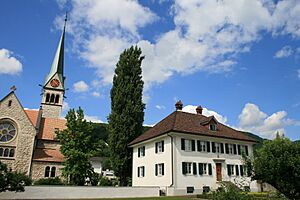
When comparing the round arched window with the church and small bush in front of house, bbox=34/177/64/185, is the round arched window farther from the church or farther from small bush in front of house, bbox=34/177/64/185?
small bush in front of house, bbox=34/177/64/185

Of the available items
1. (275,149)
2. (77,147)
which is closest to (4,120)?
(77,147)

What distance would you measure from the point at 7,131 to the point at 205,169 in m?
30.1

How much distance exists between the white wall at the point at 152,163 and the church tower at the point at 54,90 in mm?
36091

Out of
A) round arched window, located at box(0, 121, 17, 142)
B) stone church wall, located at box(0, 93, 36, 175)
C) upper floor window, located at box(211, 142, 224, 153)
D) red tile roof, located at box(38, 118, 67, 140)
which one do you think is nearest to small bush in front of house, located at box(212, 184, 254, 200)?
upper floor window, located at box(211, 142, 224, 153)

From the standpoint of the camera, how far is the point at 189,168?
30.6 meters

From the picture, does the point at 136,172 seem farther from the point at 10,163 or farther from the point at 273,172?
the point at 273,172

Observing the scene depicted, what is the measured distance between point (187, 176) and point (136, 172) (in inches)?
329

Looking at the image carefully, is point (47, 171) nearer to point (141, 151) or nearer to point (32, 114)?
point (32, 114)

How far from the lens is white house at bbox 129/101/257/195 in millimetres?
29859

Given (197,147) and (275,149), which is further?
(197,147)

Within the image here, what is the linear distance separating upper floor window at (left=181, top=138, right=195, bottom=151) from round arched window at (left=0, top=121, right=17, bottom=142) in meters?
26.8

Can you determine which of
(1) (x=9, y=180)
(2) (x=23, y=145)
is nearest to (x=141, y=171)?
(2) (x=23, y=145)

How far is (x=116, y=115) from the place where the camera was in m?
37.9

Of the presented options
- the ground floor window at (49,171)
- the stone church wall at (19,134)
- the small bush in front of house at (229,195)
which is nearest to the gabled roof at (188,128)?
the ground floor window at (49,171)
